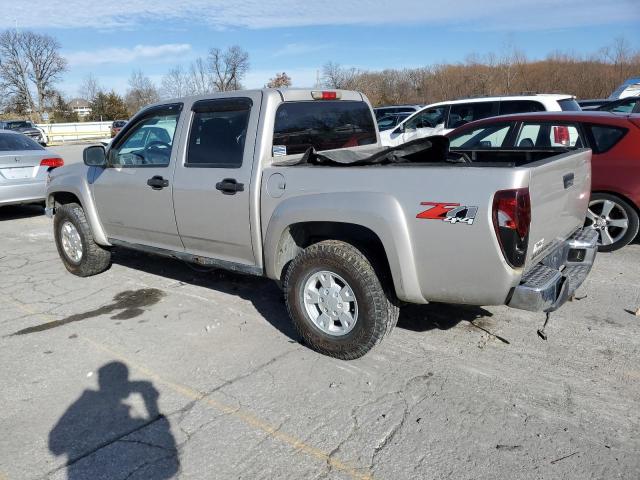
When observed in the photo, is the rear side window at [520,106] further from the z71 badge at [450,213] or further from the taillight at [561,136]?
the z71 badge at [450,213]

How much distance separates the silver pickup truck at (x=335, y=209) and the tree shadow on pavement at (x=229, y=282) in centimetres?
63

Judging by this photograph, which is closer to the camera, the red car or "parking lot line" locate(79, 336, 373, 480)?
"parking lot line" locate(79, 336, 373, 480)

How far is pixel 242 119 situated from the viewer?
429cm

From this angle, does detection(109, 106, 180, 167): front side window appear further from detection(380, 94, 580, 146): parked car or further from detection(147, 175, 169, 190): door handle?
detection(380, 94, 580, 146): parked car

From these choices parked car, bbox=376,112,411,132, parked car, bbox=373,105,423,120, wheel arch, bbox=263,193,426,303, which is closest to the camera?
wheel arch, bbox=263,193,426,303

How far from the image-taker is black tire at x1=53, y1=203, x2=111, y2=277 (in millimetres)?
5835

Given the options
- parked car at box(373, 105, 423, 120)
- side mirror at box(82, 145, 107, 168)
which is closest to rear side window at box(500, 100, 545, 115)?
side mirror at box(82, 145, 107, 168)

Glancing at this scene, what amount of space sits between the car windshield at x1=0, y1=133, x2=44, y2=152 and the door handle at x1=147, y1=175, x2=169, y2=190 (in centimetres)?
594

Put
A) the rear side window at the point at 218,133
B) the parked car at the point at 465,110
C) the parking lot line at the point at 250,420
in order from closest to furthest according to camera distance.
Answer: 1. the parking lot line at the point at 250,420
2. the rear side window at the point at 218,133
3. the parked car at the point at 465,110

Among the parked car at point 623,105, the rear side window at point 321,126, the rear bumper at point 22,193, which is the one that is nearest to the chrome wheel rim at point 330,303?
the rear side window at point 321,126

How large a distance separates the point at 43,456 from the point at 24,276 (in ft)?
12.8

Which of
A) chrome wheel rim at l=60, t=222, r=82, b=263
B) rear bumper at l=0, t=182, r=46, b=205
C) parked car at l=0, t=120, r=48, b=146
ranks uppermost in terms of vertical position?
parked car at l=0, t=120, r=48, b=146

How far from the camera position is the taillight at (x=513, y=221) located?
9.88 feet

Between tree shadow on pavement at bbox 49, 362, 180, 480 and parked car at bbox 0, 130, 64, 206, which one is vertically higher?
parked car at bbox 0, 130, 64, 206
